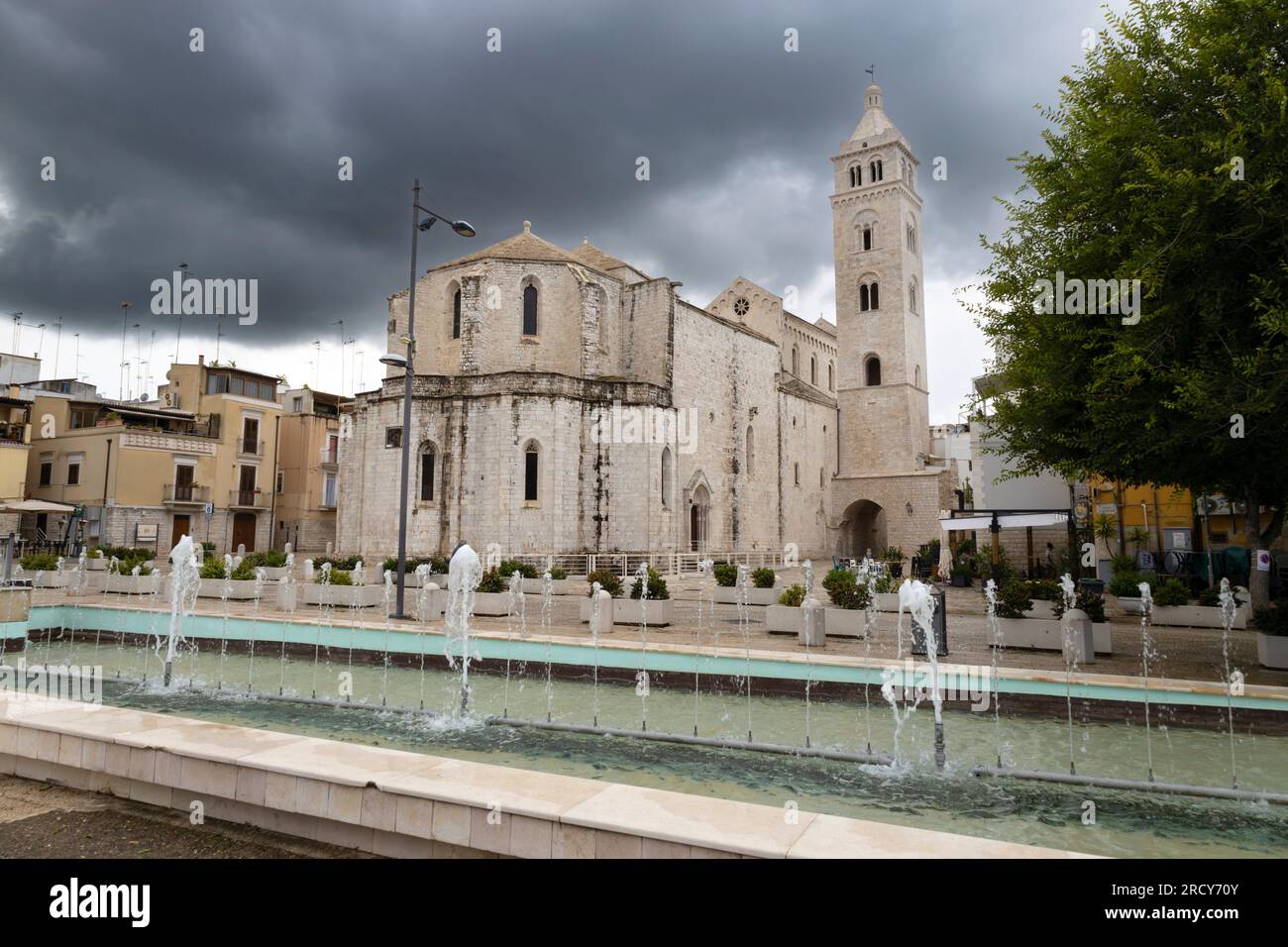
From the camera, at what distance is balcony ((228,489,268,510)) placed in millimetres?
37062

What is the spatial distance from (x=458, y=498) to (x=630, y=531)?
22.1ft

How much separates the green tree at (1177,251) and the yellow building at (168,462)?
36911 millimetres

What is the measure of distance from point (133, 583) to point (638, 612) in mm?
14710

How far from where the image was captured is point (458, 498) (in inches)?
1058

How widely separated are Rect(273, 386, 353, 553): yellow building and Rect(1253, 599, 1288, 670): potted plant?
128 feet

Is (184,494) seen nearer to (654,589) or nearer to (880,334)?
(654,589)

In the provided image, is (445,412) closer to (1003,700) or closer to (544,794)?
(1003,700)

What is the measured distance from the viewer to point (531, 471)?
1074 inches

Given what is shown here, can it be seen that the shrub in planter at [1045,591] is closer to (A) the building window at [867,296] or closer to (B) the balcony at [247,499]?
(A) the building window at [867,296]

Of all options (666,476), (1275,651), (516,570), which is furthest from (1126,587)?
(666,476)

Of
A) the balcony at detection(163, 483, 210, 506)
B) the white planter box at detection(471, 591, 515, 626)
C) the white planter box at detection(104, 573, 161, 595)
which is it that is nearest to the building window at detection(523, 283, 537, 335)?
the white planter box at detection(104, 573, 161, 595)
